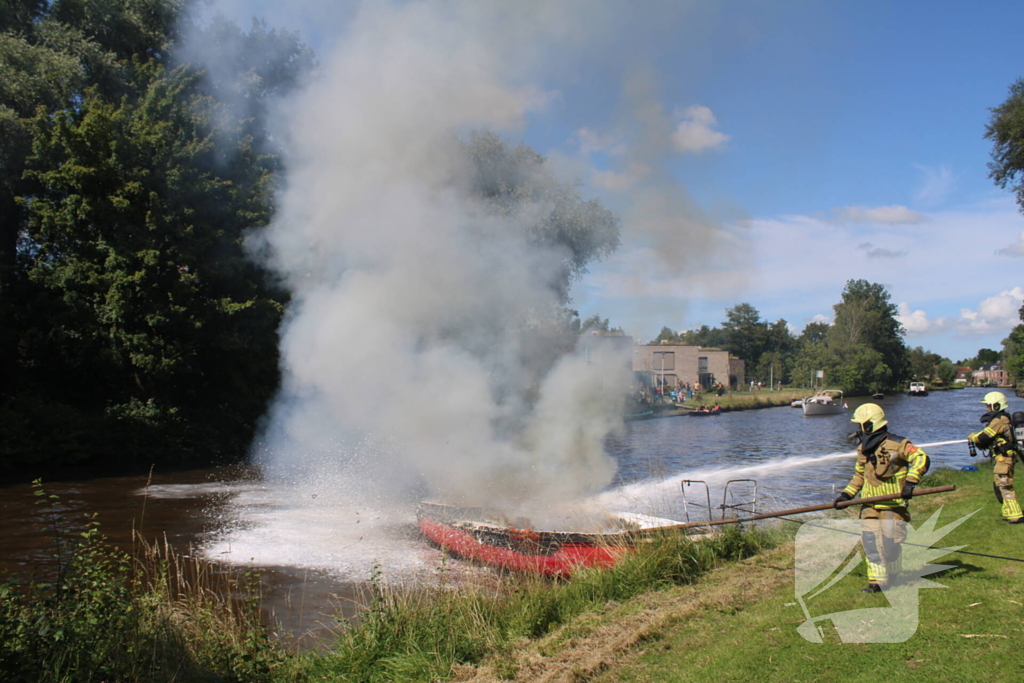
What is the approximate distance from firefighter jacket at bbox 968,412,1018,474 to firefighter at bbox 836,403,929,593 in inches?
155

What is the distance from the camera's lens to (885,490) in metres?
7.59

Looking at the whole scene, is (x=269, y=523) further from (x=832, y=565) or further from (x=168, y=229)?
(x=168, y=229)

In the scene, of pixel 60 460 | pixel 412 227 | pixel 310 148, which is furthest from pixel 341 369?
pixel 60 460

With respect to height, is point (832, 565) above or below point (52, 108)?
below

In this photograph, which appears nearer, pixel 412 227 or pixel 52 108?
pixel 412 227

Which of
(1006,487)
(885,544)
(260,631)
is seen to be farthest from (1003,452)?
(260,631)

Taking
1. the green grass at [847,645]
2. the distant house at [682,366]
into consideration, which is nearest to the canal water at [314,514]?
the green grass at [847,645]

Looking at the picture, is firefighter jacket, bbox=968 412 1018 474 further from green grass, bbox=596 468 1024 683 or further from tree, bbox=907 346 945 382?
tree, bbox=907 346 945 382

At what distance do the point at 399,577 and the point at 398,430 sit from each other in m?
6.51

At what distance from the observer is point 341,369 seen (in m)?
18.1

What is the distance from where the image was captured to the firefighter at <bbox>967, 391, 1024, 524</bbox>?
33.2 feet

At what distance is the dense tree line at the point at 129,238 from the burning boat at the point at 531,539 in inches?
615

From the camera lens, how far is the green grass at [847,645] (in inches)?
214

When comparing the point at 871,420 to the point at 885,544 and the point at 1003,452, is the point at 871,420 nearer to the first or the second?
the point at 885,544
